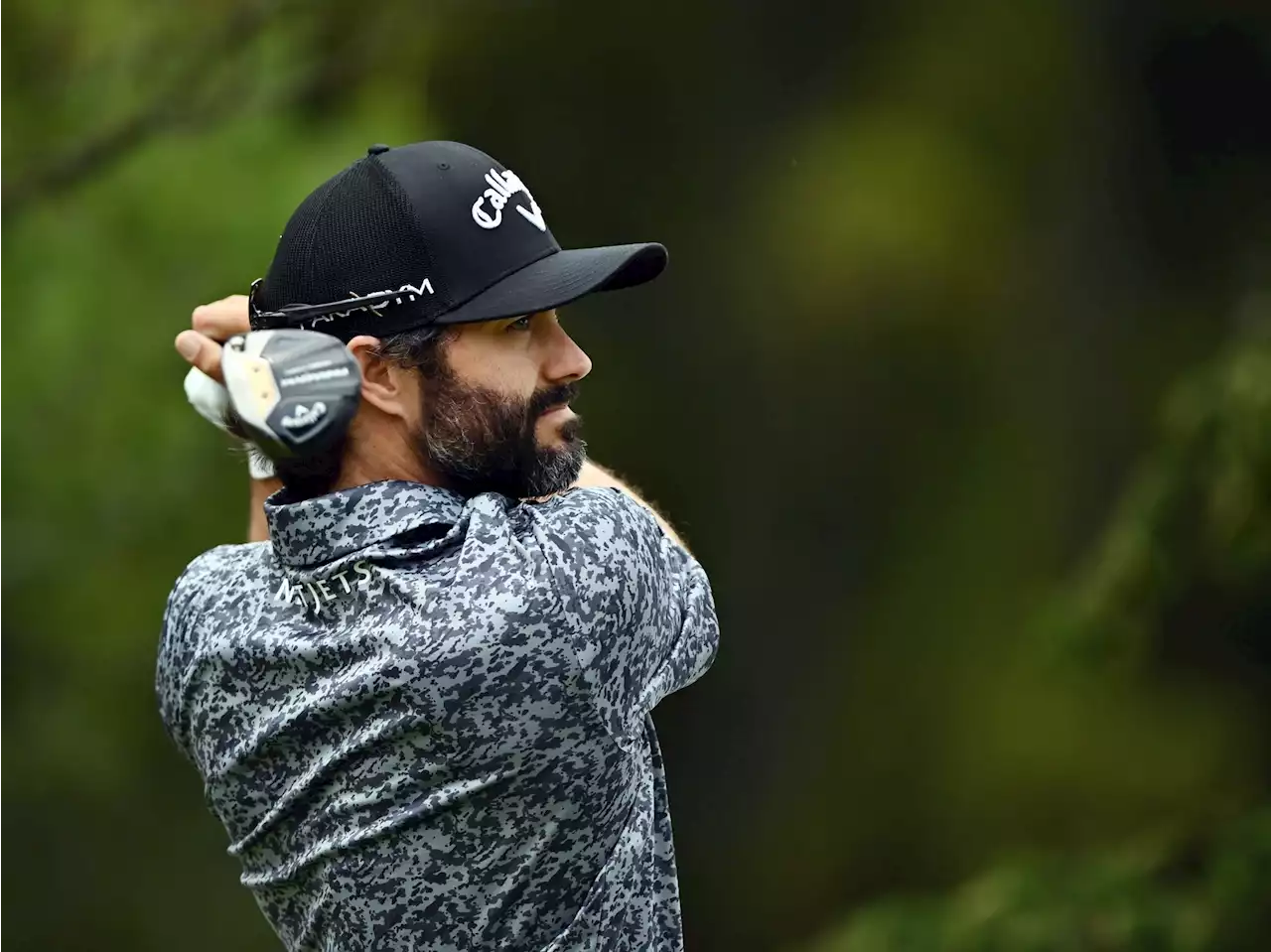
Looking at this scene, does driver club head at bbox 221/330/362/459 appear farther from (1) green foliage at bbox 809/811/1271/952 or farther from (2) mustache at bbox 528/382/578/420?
(1) green foliage at bbox 809/811/1271/952

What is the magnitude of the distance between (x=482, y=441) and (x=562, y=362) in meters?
0.13

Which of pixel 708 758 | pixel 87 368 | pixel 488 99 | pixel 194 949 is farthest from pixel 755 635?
pixel 194 949

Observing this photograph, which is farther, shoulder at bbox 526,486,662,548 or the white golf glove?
the white golf glove

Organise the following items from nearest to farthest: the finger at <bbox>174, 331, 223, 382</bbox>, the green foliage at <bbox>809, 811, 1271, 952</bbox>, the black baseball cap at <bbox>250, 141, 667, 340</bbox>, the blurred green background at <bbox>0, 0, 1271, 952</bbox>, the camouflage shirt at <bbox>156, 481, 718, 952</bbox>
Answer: the camouflage shirt at <bbox>156, 481, 718, 952</bbox> < the black baseball cap at <bbox>250, 141, 667, 340</bbox> < the finger at <bbox>174, 331, 223, 382</bbox> < the green foliage at <bbox>809, 811, 1271, 952</bbox> < the blurred green background at <bbox>0, 0, 1271, 952</bbox>

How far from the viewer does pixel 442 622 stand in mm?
1570

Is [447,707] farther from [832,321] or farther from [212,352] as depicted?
[832,321]

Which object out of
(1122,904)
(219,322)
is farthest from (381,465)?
(1122,904)

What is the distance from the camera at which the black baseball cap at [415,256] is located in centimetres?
168

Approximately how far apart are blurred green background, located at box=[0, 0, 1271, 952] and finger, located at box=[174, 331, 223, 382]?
2.50m

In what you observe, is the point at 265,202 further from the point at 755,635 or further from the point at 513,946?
the point at 513,946

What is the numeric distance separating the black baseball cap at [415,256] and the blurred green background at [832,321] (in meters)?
2.55

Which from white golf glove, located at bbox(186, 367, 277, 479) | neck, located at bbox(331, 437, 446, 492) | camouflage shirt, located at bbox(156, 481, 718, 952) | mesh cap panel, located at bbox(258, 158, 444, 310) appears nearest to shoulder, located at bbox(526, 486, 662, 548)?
camouflage shirt, located at bbox(156, 481, 718, 952)

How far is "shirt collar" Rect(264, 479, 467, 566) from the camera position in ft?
5.33

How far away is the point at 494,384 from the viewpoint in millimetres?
1713
